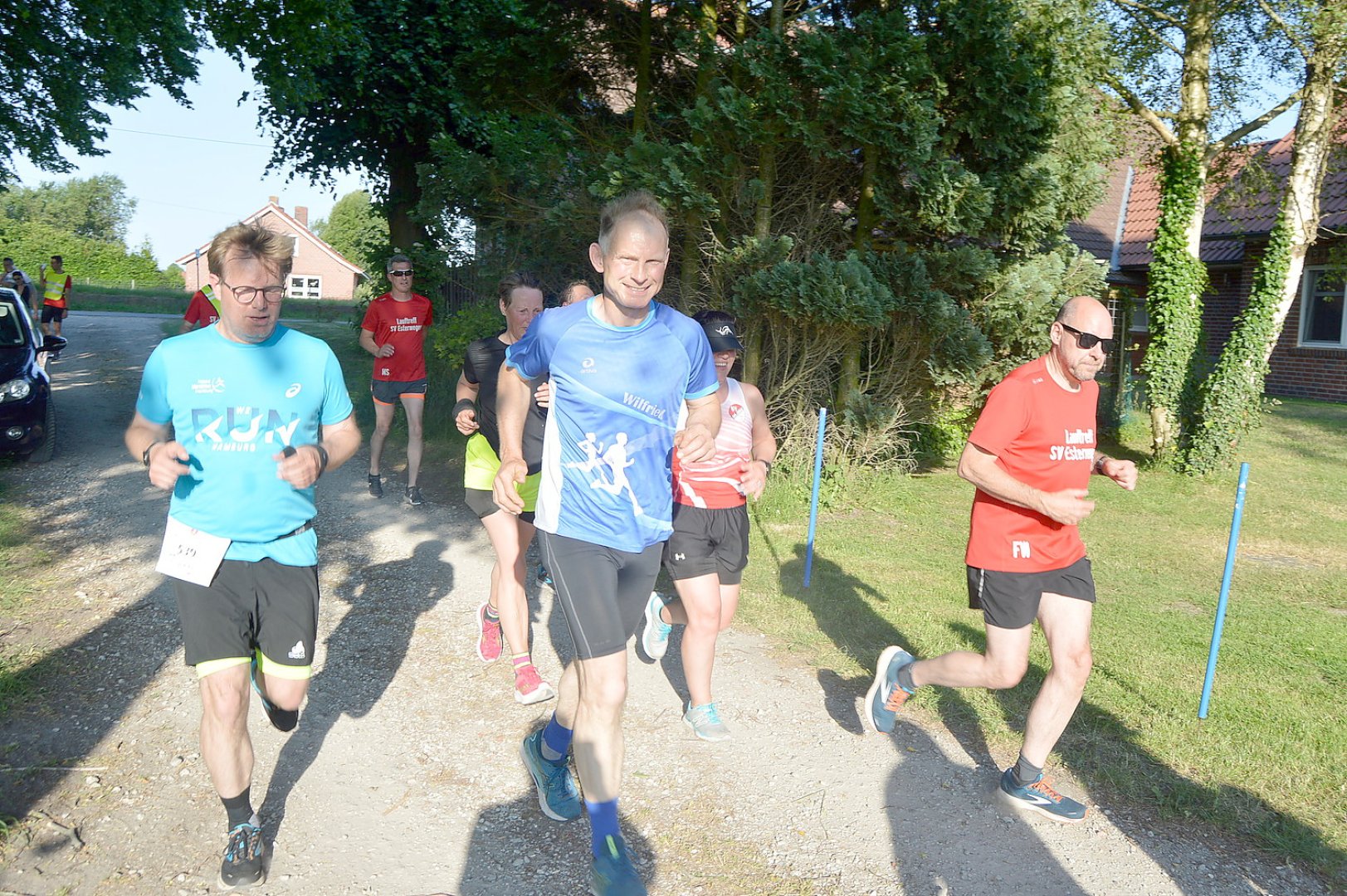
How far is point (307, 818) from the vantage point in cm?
385

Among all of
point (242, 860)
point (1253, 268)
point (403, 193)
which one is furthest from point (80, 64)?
point (1253, 268)

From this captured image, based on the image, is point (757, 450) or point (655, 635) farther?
point (655, 635)

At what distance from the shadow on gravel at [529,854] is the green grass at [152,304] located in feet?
132

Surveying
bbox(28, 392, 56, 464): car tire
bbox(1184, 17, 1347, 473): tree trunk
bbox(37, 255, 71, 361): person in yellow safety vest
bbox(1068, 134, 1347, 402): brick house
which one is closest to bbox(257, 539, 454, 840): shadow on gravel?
bbox(28, 392, 56, 464): car tire

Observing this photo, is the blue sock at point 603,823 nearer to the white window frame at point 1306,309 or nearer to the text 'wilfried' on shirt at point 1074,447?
the text 'wilfried' on shirt at point 1074,447

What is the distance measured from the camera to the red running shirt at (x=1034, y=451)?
4.00 metres

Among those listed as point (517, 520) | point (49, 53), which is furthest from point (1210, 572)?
point (49, 53)

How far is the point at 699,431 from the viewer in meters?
3.59

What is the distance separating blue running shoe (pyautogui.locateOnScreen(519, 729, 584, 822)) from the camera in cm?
392

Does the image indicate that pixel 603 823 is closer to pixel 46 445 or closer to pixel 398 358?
pixel 398 358

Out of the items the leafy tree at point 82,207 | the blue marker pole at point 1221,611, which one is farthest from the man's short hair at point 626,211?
the leafy tree at point 82,207

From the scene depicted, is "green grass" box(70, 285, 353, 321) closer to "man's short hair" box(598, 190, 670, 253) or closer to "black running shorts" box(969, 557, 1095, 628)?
"man's short hair" box(598, 190, 670, 253)

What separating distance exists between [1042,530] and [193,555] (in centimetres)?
315

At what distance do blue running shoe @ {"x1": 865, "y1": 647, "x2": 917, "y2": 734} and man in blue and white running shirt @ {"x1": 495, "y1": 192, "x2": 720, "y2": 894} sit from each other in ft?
5.05
